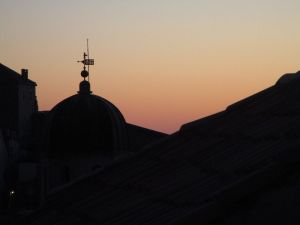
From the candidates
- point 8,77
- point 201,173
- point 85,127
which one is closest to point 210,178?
point 201,173

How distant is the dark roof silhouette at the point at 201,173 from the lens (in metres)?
3.03

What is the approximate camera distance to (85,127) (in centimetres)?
2194

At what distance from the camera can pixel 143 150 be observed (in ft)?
18.3

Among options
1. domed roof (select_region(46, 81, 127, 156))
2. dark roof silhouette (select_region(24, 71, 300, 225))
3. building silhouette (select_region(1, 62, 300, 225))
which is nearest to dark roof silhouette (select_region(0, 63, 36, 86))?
domed roof (select_region(46, 81, 127, 156))

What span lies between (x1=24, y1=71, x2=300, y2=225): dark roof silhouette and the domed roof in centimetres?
1526

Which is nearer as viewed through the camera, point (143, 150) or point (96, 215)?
point (96, 215)

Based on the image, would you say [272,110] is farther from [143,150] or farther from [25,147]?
[25,147]

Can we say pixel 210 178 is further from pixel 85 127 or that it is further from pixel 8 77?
pixel 8 77

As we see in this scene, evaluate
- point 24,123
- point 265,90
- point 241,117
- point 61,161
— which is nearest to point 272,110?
point 241,117

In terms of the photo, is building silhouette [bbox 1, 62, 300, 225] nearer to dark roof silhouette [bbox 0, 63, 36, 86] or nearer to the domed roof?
the domed roof

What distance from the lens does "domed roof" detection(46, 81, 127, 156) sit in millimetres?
21203

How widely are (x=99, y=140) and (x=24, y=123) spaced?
36.7 metres

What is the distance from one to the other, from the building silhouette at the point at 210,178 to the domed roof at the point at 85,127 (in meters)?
15.1

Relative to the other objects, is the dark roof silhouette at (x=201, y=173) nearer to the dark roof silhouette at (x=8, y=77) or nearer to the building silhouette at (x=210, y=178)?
the building silhouette at (x=210, y=178)
